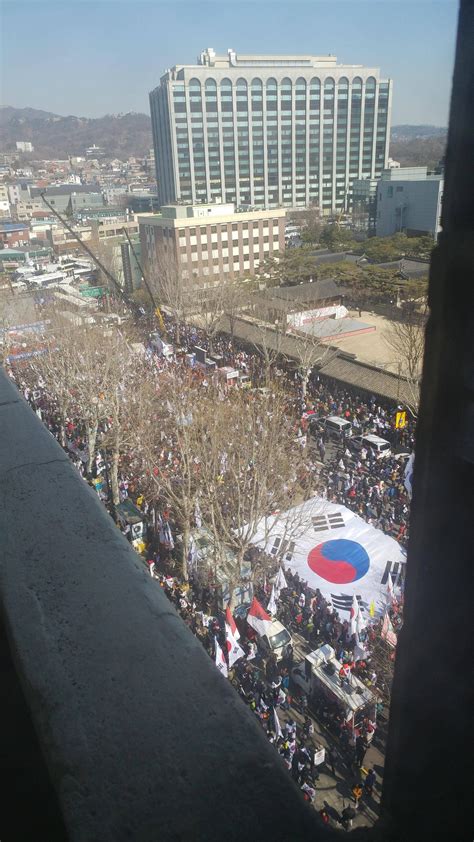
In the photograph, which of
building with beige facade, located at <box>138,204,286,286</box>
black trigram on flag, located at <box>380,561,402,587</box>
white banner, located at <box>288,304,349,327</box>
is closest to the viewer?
black trigram on flag, located at <box>380,561,402,587</box>

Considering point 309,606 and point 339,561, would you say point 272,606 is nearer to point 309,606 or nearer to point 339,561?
point 309,606

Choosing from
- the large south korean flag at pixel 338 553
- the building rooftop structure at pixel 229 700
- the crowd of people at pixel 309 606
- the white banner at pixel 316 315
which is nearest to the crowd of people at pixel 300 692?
the crowd of people at pixel 309 606

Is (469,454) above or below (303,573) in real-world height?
above

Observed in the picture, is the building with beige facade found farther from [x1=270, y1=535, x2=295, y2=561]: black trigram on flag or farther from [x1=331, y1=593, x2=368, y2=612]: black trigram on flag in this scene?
[x1=331, y1=593, x2=368, y2=612]: black trigram on flag

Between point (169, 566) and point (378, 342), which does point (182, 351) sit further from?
point (169, 566)

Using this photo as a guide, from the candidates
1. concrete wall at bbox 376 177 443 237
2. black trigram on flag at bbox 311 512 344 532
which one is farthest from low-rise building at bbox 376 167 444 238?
black trigram on flag at bbox 311 512 344 532

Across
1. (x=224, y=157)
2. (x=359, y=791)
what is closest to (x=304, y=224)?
(x=224, y=157)

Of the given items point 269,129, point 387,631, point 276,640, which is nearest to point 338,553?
point 387,631
